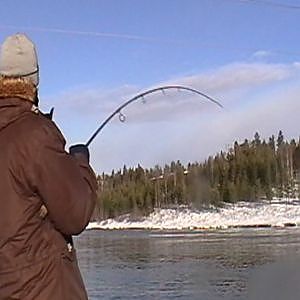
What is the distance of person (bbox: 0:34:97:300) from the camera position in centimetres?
217

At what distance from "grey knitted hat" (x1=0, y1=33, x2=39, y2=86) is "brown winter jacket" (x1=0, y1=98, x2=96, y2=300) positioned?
0.14 m

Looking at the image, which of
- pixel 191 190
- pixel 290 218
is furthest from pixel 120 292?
pixel 290 218

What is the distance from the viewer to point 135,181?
3273 inches

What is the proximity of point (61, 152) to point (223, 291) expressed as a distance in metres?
19.0

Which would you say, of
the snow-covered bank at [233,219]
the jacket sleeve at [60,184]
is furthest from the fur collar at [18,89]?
the snow-covered bank at [233,219]

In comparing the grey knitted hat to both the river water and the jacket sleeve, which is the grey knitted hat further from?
the river water

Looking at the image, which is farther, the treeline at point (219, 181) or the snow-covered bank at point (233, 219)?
the snow-covered bank at point (233, 219)

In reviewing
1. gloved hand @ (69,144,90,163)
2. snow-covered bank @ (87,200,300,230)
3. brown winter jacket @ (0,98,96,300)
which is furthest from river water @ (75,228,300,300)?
snow-covered bank @ (87,200,300,230)

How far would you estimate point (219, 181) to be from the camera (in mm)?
45156

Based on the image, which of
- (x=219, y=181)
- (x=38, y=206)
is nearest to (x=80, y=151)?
(x=38, y=206)

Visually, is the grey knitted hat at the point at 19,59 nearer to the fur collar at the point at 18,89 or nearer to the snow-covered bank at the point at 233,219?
the fur collar at the point at 18,89

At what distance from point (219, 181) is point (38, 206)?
142 feet

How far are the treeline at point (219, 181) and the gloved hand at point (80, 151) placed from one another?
34778 mm

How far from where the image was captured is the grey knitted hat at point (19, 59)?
234 cm
